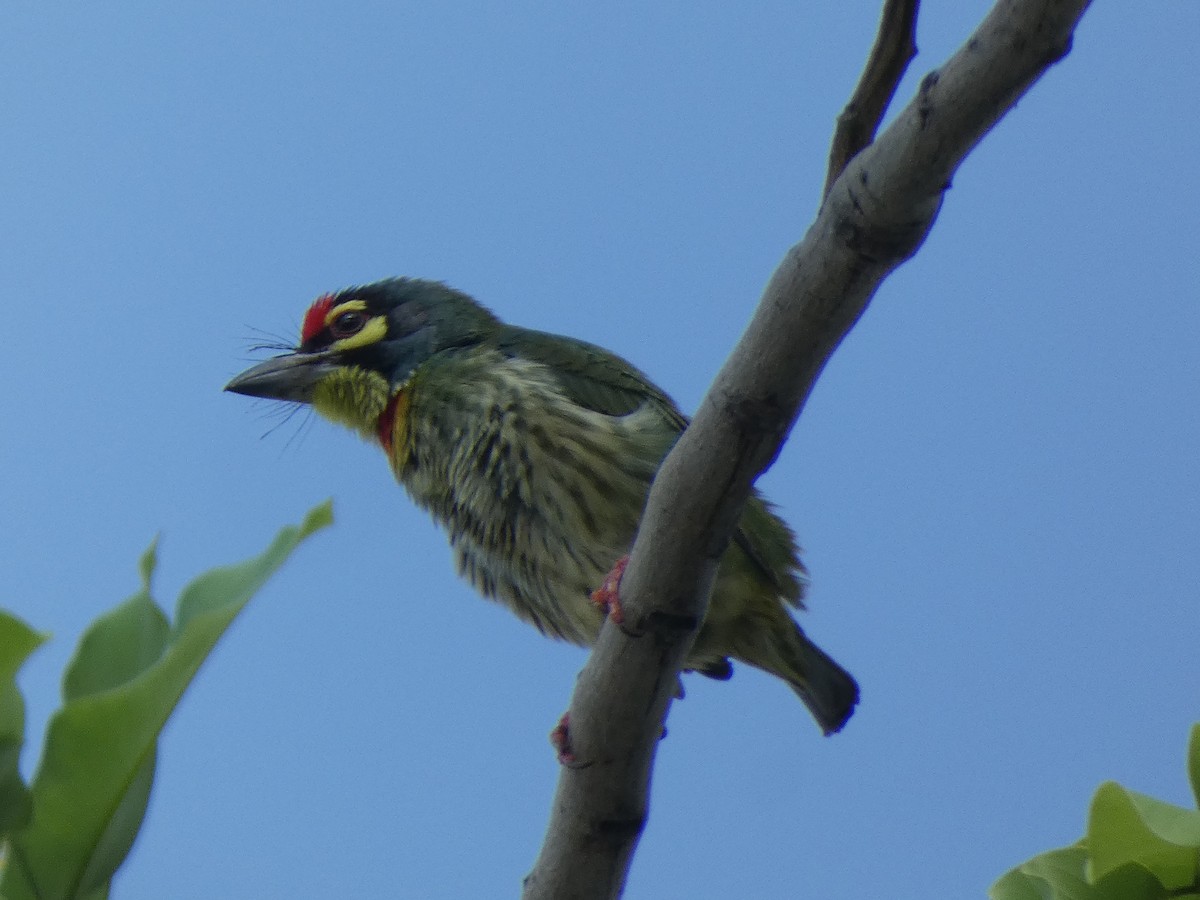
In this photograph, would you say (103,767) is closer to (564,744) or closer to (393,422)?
(564,744)

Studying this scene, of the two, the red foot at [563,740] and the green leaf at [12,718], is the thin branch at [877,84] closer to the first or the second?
the red foot at [563,740]

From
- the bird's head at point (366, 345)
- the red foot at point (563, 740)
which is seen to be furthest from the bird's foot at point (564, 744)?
the bird's head at point (366, 345)

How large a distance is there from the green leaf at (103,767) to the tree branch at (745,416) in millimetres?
650

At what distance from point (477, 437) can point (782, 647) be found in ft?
2.33

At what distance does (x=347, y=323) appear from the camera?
312 cm

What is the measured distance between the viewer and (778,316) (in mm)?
1448

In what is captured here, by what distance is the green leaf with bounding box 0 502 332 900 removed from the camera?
3.14ft

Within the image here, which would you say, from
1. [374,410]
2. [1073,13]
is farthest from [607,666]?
[374,410]

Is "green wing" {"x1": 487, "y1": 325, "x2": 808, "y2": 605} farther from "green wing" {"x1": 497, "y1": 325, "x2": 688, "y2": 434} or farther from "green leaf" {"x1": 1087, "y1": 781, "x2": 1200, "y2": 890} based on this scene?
"green leaf" {"x1": 1087, "y1": 781, "x2": 1200, "y2": 890}

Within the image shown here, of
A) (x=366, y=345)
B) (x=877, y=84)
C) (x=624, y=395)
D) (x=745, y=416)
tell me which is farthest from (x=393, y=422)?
(x=877, y=84)

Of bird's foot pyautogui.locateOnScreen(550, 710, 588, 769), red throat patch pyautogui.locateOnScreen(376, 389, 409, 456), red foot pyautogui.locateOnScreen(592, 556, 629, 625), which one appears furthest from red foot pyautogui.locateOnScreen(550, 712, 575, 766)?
red throat patch pyautogui.locateOnScreen(376, 389, 409, 456)

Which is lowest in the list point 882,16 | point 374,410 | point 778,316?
point 778,316

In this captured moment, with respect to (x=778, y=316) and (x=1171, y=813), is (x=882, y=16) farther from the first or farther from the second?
(x=1171, y=813)

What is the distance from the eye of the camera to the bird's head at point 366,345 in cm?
289
